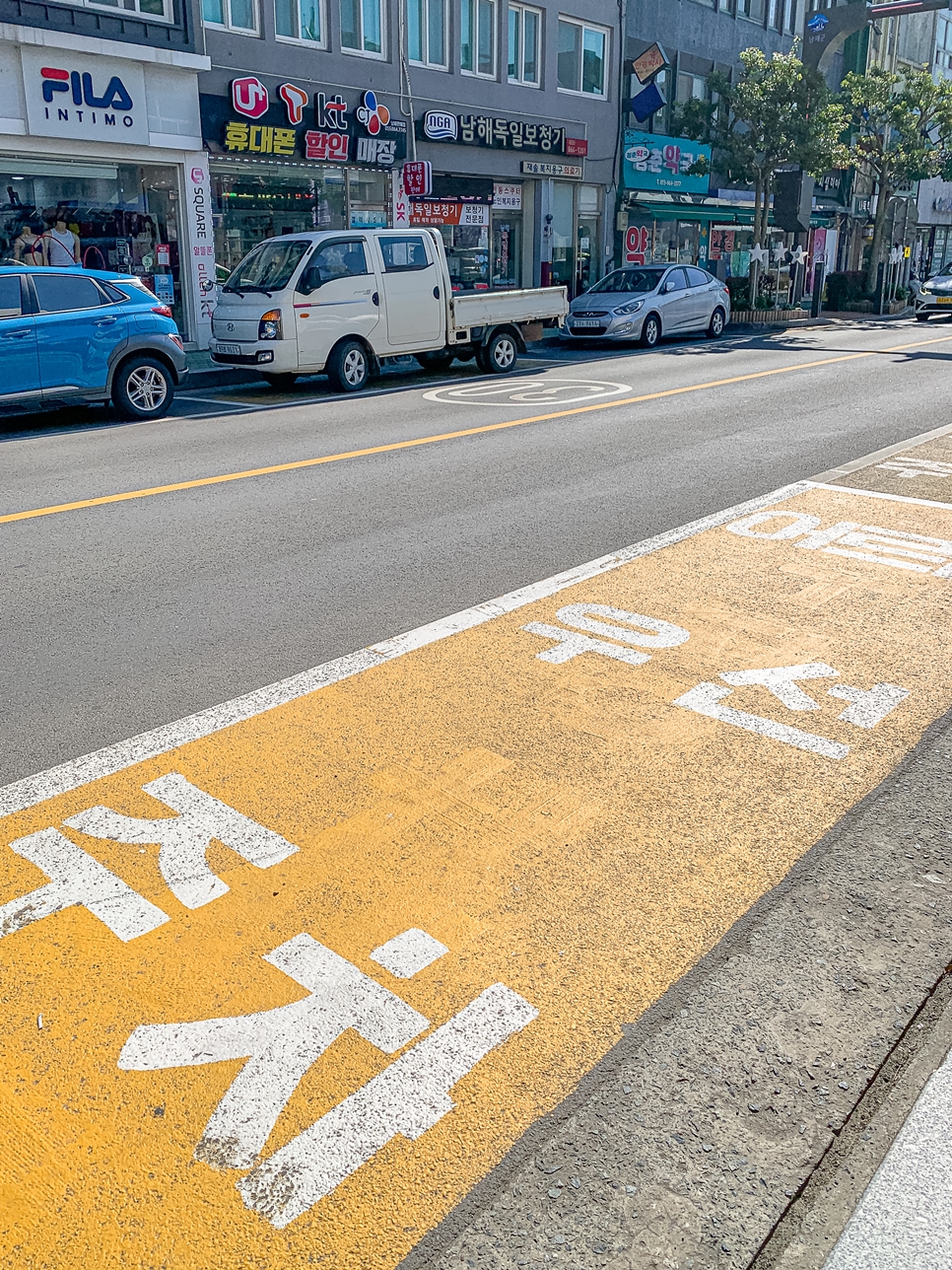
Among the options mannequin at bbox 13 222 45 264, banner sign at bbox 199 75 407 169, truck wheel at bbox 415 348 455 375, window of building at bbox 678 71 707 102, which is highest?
window of building at bbox 678 71 707 102

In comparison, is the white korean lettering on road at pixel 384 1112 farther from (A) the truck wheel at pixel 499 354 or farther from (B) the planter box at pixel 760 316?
(B) the planter box at pixel 760 316

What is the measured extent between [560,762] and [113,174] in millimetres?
18246

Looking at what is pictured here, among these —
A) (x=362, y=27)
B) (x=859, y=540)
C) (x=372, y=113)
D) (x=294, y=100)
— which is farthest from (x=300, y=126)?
(x=859, y=540)

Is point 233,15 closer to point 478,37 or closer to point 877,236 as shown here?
point 478,37

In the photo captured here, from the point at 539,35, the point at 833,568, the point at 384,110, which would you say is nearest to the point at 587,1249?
the point at 833,568

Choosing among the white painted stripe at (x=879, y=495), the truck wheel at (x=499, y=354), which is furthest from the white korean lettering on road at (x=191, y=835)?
the truck wheel at (x=499, y=354)

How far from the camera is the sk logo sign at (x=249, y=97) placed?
66.4 feet

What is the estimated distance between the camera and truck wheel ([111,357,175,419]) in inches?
511

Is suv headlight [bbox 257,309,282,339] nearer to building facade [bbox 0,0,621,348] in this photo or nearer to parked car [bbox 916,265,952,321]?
building facade [bbox 0,0,621,348]

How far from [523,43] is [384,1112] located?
94.8 ft

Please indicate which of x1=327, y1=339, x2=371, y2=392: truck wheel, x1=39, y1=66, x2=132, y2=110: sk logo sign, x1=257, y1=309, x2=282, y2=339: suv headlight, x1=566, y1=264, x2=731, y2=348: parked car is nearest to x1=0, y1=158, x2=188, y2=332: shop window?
x1=39, y1=66, x2=132, y2=110: sk logo sign

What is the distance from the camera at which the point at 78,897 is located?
3488 millimetres

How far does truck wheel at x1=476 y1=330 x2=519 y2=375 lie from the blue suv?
18.1 feet

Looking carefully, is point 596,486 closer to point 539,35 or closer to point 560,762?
point 560,762
